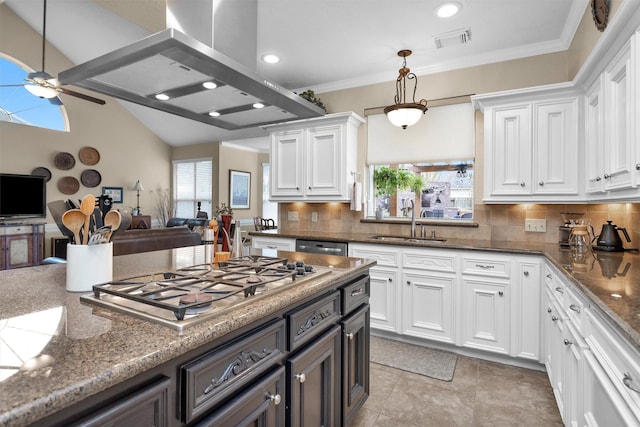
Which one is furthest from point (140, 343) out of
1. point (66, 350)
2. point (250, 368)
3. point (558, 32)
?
point (558, 32)

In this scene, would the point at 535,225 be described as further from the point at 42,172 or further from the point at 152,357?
the point at 42,172

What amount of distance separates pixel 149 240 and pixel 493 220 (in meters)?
3.68

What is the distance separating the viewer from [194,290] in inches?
46.8

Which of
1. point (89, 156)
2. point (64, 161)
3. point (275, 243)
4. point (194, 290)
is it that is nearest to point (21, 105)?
point (64, 161)

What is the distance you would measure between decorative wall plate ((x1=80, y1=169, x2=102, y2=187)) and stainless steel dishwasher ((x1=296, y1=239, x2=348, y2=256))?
6365 mm

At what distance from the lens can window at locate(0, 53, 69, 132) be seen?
20.7ft

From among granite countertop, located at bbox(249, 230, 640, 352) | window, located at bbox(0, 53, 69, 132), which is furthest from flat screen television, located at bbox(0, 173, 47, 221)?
granite countertop, located at bbox(249, 230, 640, 352)

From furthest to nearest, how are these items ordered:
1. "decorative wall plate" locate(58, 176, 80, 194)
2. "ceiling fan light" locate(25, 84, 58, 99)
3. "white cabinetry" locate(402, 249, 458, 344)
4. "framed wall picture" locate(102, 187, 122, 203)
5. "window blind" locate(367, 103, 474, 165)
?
"framed wall picture" locate(102, 187, 122, 203), "decorative wall plate" locate(58, 176, 80, 194), "ceiling fan light" locate(25, 84, 58, 99), "window blind" locate(367, 103, 474, 165), "white cabinetry" locate(402, 249, 458, 344)

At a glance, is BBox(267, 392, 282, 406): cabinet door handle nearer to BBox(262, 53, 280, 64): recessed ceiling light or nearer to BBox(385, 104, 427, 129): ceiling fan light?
BBox(385, 104, 427, 129): ceiling fan light

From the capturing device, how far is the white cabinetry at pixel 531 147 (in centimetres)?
279

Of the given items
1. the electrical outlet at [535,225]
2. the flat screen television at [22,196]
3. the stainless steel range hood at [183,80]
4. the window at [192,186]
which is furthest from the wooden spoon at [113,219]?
the window at [192,186]

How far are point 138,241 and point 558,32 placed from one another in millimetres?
4552

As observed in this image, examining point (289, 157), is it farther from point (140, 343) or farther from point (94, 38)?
point (94, 38)

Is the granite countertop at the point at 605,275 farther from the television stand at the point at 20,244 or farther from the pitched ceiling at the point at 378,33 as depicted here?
the television stand at the point at 20,244
